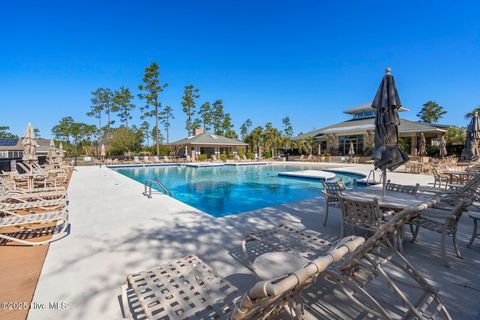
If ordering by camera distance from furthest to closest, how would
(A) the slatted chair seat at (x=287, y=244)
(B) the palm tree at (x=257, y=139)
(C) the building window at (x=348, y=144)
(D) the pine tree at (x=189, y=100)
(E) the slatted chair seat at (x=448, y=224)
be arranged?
(D) the pine tree at (x=189, y=100) < (B) the palm tree at (x=257, y=139) < (C) the building window at (x=348, y=144) < (E) the slatted chair seat at (x=448, y=224) < (A) the slatted chair seat at (x=287, y=244)

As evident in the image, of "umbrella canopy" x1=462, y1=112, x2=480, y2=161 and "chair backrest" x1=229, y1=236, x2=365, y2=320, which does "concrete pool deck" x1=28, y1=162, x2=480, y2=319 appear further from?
"umbrella canopy" x1=462, y1=112, x2=480, y2=161

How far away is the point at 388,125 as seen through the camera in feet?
13.9

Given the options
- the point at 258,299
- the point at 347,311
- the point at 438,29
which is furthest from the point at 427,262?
the point at 438,29

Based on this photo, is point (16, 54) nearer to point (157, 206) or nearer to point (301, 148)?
point (157, 206)

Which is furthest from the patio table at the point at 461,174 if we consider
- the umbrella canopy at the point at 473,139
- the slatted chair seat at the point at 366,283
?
the slatted chair seat at the point at 366,283

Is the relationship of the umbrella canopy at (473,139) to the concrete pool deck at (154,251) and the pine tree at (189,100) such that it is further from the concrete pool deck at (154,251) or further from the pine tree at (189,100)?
the pine tree at (189,100)

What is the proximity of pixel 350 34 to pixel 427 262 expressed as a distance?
20.8 m

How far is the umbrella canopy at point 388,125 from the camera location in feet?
13.6

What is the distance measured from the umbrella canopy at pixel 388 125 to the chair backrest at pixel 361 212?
5.16ft

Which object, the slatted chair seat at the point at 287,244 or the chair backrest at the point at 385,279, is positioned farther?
the slatted chair seat at the point at 287,244

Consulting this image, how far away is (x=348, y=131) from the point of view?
27.7 meters

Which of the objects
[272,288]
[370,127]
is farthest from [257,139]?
[272,288]

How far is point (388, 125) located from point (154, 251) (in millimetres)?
4592

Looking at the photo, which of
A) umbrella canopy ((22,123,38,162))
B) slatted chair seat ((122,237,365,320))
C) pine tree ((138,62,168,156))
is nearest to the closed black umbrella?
slatted chair seat ((122,237,365,320))
